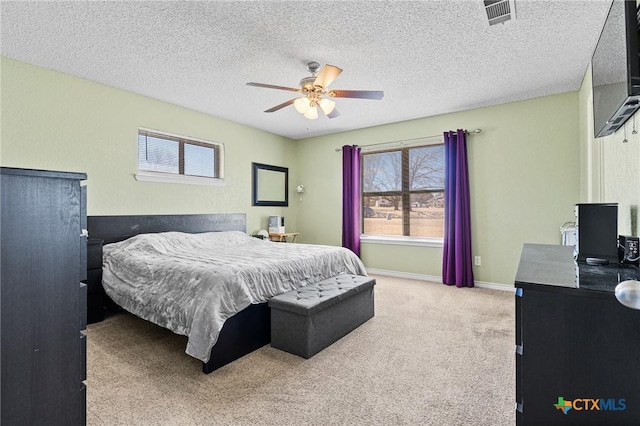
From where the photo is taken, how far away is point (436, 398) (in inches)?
74.2

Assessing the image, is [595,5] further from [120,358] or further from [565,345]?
[120,358]

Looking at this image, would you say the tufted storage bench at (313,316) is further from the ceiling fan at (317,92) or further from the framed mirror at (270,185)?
the framed mirror at (270,185)

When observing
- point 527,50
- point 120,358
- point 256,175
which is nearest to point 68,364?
point 120,358

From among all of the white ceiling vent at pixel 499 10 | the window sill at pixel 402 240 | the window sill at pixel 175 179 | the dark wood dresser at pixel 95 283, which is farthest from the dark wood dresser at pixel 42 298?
the window sill at pixel 402 240

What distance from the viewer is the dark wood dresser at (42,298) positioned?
3.08 ft

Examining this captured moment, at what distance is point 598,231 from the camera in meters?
1.67

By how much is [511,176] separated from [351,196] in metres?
2.39

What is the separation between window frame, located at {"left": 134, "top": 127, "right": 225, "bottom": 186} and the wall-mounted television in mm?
4367

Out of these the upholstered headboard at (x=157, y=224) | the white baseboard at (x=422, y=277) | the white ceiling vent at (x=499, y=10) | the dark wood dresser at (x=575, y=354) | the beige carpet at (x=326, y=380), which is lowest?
the beige carpet at (x=326, y=380)

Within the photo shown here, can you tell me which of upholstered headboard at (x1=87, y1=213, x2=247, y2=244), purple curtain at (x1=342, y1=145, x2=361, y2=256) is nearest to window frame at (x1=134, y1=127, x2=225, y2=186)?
upholstered headboard at (x1=87, y1=213, x2=247, y2=244)

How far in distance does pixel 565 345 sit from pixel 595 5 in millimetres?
2481

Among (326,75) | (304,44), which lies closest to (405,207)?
(326,75)

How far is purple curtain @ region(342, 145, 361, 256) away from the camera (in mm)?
5512

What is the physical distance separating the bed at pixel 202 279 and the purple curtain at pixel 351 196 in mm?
1866
